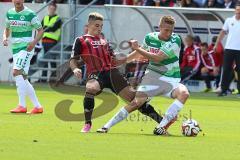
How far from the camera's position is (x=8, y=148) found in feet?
38.7

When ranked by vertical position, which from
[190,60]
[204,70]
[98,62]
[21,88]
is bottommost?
[204,70]

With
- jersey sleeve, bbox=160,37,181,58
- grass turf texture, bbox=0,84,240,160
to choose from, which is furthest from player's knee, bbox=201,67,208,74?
jersey sleeve, bbox=160,37,181,58

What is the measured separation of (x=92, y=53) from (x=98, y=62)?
182mm

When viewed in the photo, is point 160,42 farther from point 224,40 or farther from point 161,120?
point 224,40

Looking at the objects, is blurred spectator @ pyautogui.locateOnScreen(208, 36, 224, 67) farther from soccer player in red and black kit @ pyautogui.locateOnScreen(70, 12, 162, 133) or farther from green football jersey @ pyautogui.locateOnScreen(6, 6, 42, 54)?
soccer player in red and black kit @ pyautogui.locateOnScreen(70, 12, 162, 133)

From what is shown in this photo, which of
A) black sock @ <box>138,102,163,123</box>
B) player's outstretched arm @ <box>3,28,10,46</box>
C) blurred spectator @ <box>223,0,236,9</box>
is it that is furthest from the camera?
blurred spectator @ <box>223,0,236,9</box>

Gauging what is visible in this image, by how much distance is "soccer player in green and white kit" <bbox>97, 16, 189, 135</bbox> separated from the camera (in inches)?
550

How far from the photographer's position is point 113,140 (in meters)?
13.1

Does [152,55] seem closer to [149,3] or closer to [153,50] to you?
[153,50]

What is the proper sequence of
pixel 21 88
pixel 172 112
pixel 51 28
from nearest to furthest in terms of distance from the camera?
pixel 172 112 → pixel 21 88 → pixel 51 28

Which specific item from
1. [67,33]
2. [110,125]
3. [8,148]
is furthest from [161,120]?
[67,33]

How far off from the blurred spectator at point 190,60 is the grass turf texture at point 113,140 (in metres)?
8.04

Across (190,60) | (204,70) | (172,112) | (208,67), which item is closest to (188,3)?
(190,60)

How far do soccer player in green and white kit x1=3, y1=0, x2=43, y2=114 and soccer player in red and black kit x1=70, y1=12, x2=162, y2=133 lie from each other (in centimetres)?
365
